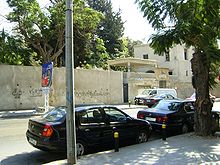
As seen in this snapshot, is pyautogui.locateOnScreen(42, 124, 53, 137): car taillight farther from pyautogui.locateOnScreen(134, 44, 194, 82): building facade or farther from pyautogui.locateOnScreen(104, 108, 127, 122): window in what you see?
pyautogui.locateOnScreen(134, 44, 194, 82): building facade

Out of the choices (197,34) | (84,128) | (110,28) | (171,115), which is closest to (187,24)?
(197,34)

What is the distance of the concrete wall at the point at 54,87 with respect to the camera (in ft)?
81.7

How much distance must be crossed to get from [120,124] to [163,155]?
1863 millimetres

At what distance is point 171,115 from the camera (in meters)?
11.6

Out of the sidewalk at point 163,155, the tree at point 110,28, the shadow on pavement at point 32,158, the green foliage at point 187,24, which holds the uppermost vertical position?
the tree at point 110,28

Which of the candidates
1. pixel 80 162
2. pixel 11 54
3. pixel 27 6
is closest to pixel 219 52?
pixel 80 162

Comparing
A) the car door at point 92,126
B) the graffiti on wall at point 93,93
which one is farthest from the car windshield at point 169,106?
the graffiti on wall at point 93,93

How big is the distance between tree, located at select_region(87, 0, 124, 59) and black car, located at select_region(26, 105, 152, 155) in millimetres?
42741

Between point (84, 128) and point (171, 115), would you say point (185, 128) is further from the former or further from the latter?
point (84, 128)

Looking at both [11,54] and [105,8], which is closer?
[11,54]

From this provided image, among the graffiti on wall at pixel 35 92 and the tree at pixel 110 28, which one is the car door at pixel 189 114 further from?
the tree at pixel 110 28

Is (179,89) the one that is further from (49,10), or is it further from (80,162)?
(80,162)

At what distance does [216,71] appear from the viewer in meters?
11.7

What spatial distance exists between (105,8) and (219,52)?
4934 cm
